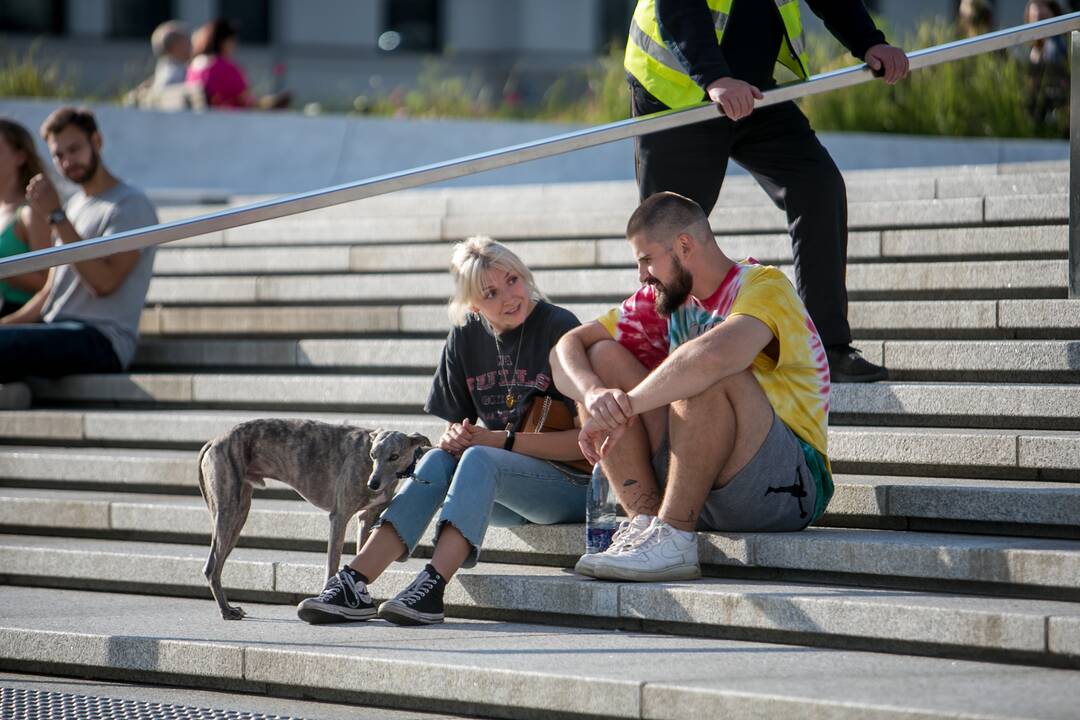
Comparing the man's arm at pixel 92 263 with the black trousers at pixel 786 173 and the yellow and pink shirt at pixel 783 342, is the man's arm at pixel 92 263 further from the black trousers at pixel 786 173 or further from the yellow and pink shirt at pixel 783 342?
the yellow and pink shirt at pixel 783 342

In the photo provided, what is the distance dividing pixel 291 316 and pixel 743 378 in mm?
3503

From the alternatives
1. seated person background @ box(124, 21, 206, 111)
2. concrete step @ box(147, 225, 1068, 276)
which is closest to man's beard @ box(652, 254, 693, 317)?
concrete step @ box(147, 225, 1068, 276)

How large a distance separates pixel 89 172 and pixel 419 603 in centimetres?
356

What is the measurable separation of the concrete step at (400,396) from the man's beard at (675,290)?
103 centimetres

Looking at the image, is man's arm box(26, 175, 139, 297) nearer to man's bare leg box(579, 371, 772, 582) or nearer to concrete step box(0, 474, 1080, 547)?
concrete step box(0, 474, 1080, 547)

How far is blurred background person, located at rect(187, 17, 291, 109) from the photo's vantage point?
1228 cm

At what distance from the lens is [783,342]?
4.35 metres

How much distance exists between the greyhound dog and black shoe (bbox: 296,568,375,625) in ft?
0.44

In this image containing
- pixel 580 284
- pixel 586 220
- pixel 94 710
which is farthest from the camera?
pixel 586 220

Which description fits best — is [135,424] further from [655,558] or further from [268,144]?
[268,144]

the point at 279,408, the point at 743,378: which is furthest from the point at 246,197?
the point at 743,378

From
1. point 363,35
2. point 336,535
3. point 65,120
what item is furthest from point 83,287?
point 363,35

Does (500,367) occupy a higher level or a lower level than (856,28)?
lower

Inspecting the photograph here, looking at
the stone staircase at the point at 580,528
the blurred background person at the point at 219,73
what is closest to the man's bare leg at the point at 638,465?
the stone staircase at the point at 580,528
